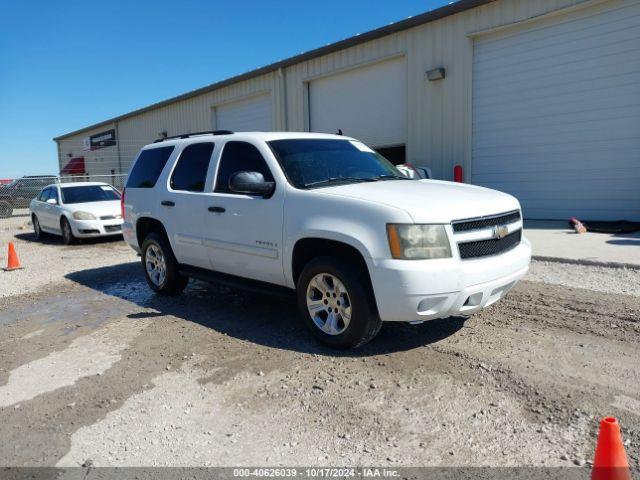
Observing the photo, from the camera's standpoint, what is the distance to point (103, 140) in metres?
33.1

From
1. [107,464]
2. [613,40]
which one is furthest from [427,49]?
[107,464]

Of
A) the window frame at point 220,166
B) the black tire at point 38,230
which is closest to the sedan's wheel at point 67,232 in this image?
the black tire at point 38,230

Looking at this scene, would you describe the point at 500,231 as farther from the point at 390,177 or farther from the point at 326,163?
the point at 326,163

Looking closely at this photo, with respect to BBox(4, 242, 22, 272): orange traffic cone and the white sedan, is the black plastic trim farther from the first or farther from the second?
the white sedan

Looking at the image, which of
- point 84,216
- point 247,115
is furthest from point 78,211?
point 247,115

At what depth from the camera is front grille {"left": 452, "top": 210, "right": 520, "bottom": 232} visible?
155 inches

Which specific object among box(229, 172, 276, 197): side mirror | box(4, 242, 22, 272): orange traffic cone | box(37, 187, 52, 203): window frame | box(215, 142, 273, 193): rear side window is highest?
box(215, 142, 273, 193): rear side window

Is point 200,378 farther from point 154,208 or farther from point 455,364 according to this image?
point 154,208

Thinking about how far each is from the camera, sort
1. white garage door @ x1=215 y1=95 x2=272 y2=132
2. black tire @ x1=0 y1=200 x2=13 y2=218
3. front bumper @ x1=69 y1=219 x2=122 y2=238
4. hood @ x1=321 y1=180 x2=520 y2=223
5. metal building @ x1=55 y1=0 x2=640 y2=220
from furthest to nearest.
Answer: black tire @ x1=0 y1=200 x2=13 y2=218 → white garage door @ x1=215 y1=95 x2=272 y2=132 → front bumper @ x1=69 y1=219 x2=122 y2=238 → metal building @ x1=55 y1=0 x2=640 y2=220 → hood @ x1=321 y1=180 x2=520 y2=223

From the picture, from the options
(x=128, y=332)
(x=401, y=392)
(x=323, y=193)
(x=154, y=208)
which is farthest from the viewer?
(x=154, y=208)

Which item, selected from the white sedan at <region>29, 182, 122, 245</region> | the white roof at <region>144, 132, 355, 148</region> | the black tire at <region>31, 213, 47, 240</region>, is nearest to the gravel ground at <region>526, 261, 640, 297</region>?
the white roof at <region>144, 132, 355, 148</region>

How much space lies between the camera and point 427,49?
42.9 ft

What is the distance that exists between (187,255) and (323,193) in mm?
2266

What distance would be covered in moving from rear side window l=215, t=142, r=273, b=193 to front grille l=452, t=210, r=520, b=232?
6.03 ft
